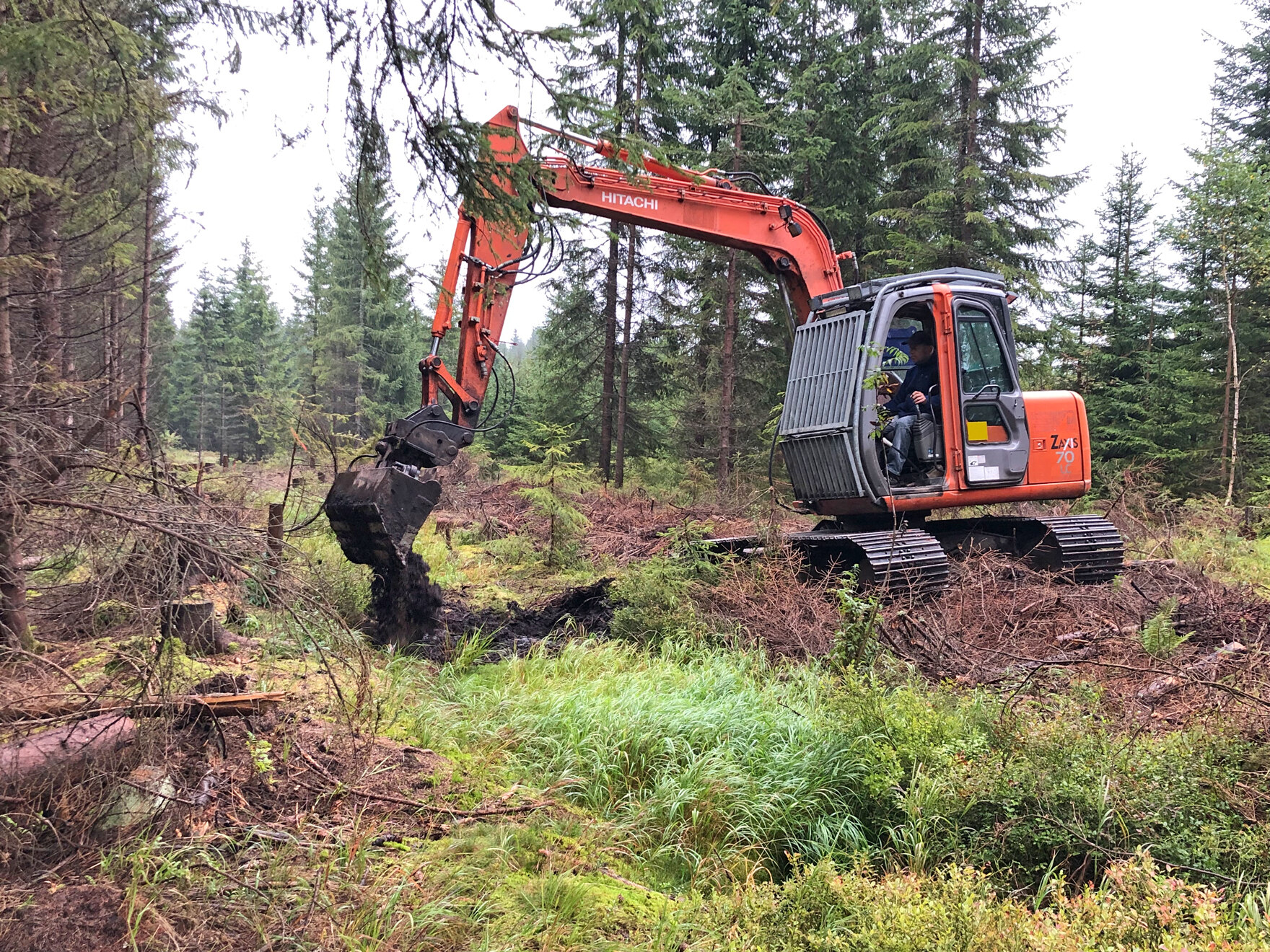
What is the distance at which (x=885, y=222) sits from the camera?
56.6ft

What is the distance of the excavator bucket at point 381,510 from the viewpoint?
18.6ft

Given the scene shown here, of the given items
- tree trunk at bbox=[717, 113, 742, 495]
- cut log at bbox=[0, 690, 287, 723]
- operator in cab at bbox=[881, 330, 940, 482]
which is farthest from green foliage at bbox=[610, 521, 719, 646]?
tree trunk at bbox=[717, 113, 742, 495]

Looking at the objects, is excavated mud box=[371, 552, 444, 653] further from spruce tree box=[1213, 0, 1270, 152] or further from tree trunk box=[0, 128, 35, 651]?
spruce tree box=[1213, 0, 1270, 152]

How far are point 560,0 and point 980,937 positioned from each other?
60.4 ft

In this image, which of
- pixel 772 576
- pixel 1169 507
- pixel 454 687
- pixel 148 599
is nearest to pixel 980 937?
pixel 148 599

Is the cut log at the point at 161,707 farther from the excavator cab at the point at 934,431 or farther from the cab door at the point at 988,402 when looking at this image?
the cab door at the point at 988,402

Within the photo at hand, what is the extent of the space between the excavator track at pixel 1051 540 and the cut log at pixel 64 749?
715 cm

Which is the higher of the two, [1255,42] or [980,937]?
[1255,42]

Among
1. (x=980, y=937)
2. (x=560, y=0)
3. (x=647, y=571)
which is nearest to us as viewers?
(x=980, y=937)

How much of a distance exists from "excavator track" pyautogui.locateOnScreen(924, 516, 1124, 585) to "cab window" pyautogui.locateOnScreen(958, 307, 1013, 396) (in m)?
1.55

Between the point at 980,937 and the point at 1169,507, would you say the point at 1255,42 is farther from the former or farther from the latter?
the point at 980,937

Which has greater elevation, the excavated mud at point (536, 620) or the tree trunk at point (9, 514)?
A: the tree trunk at point (9, 514)

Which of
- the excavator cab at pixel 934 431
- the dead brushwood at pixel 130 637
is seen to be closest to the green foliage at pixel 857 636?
the excavator cab at pixel 934 431

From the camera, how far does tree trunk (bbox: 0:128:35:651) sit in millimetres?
3158
